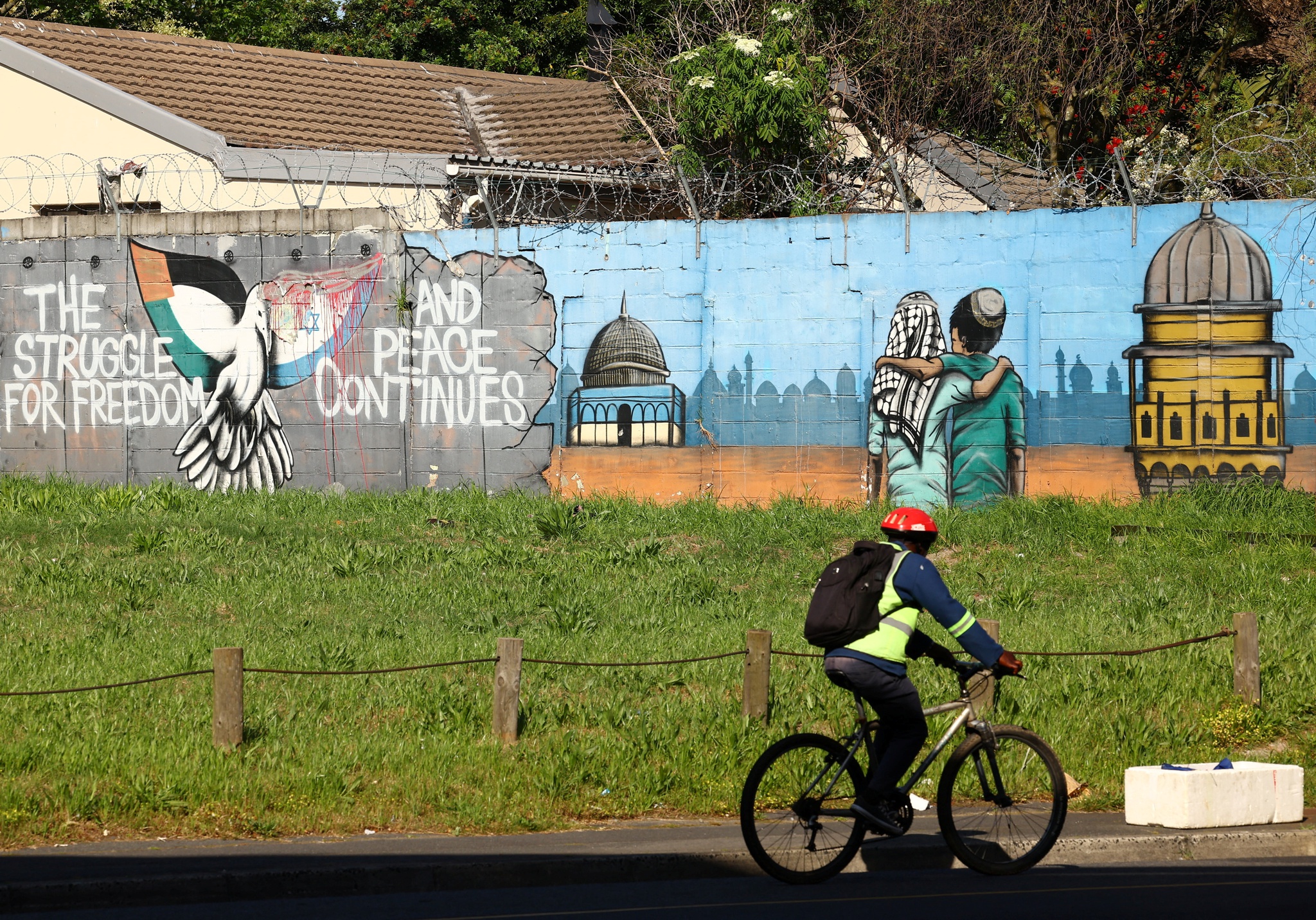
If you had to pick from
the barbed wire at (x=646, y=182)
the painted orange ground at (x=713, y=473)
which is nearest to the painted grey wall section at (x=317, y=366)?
the painted orange ground at (x=713, y=473)

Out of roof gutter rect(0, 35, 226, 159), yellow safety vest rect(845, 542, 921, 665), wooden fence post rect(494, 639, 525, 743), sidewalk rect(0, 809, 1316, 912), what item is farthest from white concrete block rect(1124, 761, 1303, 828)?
roof gutter rect(0, 35, 226, 159)

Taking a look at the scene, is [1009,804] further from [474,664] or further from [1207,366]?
[1207,366]

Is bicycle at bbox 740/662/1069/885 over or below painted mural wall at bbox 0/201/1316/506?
below

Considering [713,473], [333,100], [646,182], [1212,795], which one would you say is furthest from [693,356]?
[333,100]

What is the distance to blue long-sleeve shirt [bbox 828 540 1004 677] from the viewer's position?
6.27 metres

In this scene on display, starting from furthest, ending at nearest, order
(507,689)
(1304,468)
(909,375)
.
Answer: (909,375) < (1304,468) < (507,689)

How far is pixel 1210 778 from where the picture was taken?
745cm

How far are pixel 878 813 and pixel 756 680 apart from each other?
211cm

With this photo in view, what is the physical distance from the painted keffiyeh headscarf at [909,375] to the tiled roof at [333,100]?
758 cm

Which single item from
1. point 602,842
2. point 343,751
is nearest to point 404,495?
point 343,751

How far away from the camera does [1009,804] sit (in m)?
6.73

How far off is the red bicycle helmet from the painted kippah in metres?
7.72

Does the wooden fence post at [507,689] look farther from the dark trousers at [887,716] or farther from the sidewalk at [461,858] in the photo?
the dark trousers at [887,716]

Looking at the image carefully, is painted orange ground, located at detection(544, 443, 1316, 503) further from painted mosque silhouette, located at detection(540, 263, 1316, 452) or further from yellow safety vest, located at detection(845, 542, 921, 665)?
yellow safety vest, located at detection(845, 542, 921, 665)
